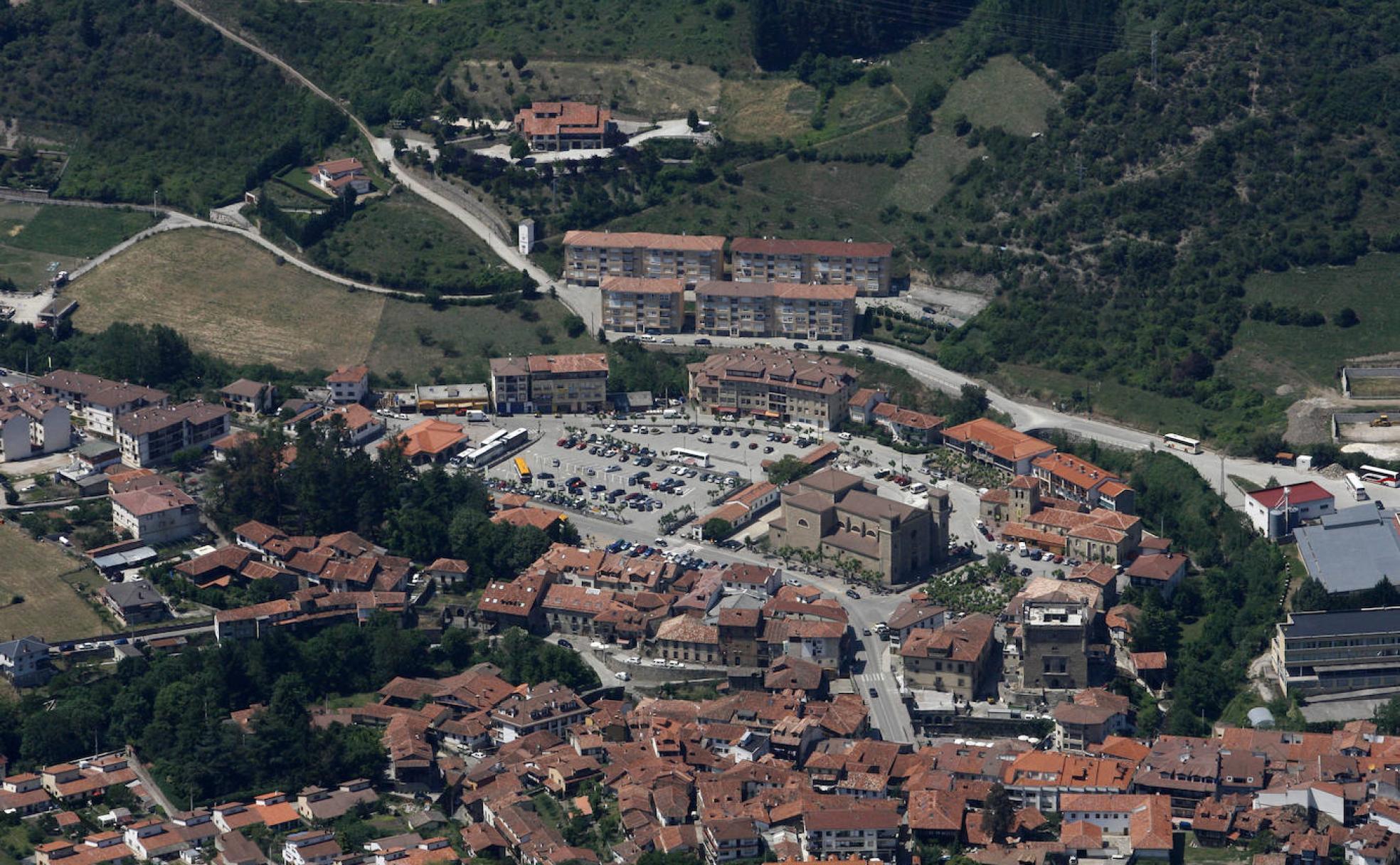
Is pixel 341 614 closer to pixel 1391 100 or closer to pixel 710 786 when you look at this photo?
pixel 710 786

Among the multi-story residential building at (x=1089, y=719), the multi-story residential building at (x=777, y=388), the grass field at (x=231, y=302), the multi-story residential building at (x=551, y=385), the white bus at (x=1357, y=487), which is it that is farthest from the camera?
the grass field at (x=231, y=302)

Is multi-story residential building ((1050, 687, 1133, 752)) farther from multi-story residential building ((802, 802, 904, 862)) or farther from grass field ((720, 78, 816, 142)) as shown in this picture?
grass field ((720, 78, 816, 142))

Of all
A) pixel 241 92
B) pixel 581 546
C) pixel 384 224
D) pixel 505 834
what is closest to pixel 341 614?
pixel 581 546

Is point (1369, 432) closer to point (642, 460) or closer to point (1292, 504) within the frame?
point (1292, 504)

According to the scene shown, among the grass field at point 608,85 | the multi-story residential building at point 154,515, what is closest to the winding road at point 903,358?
the grass field at point 608,85

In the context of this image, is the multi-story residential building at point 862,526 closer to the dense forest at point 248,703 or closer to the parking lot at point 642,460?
the parking lot at point 642,460

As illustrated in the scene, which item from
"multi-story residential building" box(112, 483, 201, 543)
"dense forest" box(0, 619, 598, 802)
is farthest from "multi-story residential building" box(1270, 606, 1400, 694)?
"multi-story residential building" box(112, 483, 201, 543)
